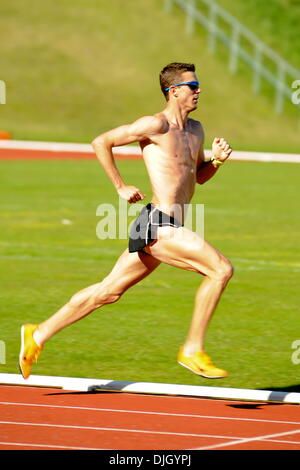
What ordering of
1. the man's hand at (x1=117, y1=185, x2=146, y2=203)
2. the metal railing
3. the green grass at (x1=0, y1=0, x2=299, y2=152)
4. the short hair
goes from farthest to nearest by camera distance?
the metal railing, the green grass at (x1=0, y1=0, x2=299, y2=152), the short hair, the man's hand at (x1=117, y1=185, x2=146, y2=203)

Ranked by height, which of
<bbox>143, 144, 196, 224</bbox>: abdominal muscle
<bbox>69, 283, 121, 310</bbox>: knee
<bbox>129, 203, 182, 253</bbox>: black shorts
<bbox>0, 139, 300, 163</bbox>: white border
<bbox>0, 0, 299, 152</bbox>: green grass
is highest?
<bbox>0, 0, 299, 152</bbox>: green grass

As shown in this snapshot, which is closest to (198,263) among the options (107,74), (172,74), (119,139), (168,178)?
(168,178)

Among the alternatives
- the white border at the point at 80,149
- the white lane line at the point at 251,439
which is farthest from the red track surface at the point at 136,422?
the white border at the point at 80,149

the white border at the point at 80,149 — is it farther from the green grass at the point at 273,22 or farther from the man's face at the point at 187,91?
the man's face at the point at 187,91

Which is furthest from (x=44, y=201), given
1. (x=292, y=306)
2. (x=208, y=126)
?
(x=208, y=126)

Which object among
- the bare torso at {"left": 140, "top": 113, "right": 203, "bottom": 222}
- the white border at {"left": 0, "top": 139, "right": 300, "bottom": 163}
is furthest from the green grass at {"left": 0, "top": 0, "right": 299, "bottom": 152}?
the bare torso at {"left": 140, "top": 113, "right": 203, "bottom": 222}

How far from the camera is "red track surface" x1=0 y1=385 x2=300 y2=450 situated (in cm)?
698

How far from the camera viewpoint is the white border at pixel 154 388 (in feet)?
27.3

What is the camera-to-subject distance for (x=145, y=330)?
11234mm

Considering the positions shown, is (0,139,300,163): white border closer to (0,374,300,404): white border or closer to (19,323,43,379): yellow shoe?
(0,374,300,404): white border

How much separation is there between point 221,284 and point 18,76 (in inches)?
1737

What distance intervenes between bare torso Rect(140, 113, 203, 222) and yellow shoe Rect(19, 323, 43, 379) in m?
1.27

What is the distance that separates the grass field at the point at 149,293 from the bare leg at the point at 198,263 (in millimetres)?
1062

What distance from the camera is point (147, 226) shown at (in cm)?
812
